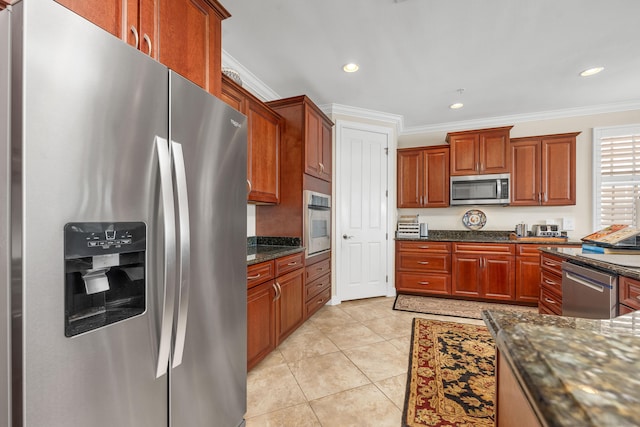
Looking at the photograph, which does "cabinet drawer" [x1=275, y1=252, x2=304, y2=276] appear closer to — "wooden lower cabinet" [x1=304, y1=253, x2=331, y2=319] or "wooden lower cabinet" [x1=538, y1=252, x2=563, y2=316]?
"wooden lower cabinet" [x1=304, y1=253, x2=331, y2=319]

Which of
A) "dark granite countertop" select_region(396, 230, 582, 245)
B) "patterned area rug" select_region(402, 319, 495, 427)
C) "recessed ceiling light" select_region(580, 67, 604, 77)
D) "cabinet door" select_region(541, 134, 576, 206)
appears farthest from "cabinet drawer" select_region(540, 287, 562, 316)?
"recessed ceiling light" select_region(580, 67, 604, 77)

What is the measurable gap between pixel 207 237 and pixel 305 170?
5.99 ft

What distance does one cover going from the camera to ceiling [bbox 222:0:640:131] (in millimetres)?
2021

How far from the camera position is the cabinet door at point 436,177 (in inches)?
164

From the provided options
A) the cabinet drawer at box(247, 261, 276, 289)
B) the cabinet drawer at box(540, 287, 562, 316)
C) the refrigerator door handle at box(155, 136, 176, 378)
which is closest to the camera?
the refrigerator door handle at box(155, 136, 176, 378)

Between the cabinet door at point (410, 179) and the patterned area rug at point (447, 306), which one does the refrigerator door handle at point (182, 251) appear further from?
the cabinet door at point (410, 179)

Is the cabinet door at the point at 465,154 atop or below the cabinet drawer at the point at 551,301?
atop

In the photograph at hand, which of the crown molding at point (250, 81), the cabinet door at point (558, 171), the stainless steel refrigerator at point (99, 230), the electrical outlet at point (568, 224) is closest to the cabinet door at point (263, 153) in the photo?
the crown molding at point (250, 81)

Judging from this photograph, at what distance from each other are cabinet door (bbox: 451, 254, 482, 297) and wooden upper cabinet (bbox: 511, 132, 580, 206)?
1028 mm

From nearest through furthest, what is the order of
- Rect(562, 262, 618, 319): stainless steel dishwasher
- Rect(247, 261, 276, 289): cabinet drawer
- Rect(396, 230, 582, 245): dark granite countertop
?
Rect(562, 262, 618, 319): stainless steel dishwasher
Rect(247, 261, 276, 289): cabinet drawer
Rect(396, 230, 582, 245): dark granite countertop

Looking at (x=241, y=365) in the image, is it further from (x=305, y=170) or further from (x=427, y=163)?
(x=427, y=163)

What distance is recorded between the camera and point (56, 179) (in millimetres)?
685

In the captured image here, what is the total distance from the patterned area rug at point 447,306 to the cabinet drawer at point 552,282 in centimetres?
89

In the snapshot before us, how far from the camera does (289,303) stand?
254 cm
